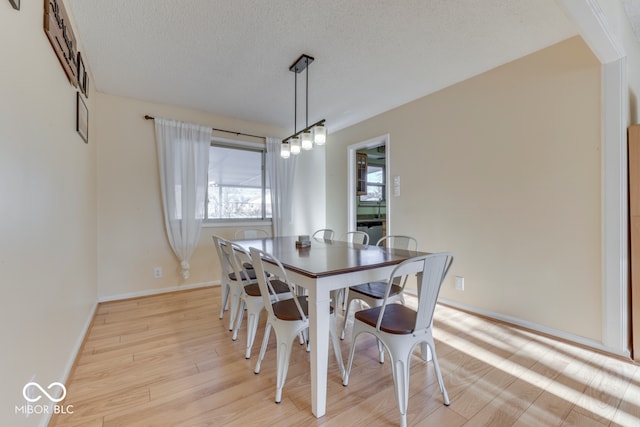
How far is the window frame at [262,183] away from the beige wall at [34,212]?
72.0 inches

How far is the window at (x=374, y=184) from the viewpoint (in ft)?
16.9

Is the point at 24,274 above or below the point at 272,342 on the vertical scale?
above

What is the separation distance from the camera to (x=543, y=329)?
2346 millimetres

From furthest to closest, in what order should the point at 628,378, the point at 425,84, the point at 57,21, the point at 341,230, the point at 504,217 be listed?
1. the point at 341,230
2. the point at 425,84
3. the point at 504,217
4. the point at 628,378
5. the point at 57,21

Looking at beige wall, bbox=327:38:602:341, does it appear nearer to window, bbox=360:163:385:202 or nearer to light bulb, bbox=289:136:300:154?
light bulb, bbox=289:136:300:154

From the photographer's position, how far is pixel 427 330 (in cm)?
150

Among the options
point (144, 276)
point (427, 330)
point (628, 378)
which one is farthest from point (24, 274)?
point (628, 378)

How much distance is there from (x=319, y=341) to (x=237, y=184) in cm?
324

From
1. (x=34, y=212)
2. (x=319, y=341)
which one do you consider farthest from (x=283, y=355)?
(x=34, y=212)

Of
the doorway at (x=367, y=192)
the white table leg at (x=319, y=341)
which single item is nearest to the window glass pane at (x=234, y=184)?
the doorway at (x=367, y=192)

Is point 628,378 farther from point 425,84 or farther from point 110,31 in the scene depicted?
point 110,31

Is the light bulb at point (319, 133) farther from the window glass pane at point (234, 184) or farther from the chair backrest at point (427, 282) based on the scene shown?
the window glass pane at point (234, 184)

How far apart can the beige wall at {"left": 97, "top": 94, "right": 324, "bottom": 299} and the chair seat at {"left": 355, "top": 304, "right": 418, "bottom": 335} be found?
2926mm

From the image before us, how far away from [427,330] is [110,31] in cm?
308
